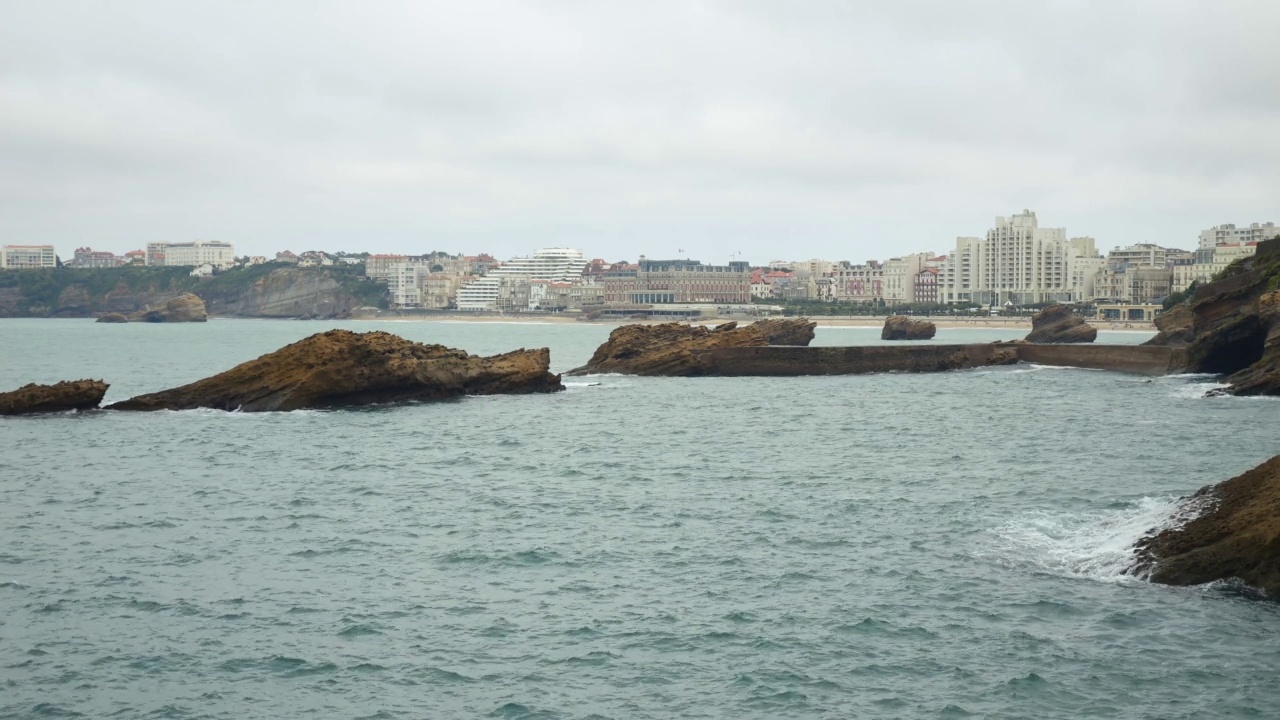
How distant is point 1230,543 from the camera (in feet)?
60.1

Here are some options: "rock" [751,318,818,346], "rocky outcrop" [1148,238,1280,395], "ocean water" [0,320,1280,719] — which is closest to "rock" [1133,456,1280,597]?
"ocean water" [0,320,1280,719]

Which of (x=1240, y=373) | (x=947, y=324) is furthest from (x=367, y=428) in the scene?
(x=947, y=324)

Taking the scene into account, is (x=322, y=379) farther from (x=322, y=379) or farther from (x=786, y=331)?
(x=786, y=331)

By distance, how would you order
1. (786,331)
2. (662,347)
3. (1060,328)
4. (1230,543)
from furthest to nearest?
1. (1060,328)
2. (786,331)
3. (662,347)
4. (1230,543)

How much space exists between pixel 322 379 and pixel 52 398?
27.7 feet

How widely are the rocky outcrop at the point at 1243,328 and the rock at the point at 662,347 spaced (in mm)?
21424

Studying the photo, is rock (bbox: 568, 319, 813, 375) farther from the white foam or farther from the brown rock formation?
the white foam

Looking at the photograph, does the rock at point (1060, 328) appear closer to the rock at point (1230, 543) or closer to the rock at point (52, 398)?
the rock at point (52, 398)

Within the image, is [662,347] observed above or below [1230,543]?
above

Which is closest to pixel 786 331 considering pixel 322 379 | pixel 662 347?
pixel 662 347

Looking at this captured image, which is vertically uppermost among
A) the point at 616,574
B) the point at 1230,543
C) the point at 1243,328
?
the point at 1243,328

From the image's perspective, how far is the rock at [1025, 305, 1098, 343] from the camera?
100m

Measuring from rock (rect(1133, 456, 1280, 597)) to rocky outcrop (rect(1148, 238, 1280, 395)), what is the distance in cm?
2711

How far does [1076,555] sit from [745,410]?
26.7 m
